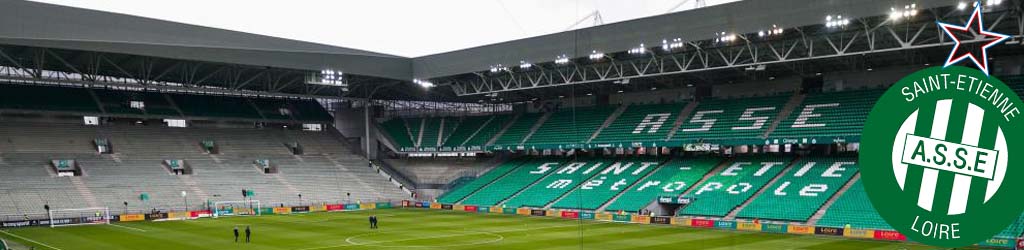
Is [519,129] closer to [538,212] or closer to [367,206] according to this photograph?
[367,206]

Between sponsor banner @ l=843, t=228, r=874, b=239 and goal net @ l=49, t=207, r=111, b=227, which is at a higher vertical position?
goal net @ l=49, t=207, r=111, b=227

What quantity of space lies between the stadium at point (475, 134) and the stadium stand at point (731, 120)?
0.17m

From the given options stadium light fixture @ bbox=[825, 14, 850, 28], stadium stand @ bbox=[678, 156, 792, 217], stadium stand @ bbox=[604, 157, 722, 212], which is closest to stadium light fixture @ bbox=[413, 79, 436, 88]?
stadium stand @ bbox=[604, 157, 722, 212]

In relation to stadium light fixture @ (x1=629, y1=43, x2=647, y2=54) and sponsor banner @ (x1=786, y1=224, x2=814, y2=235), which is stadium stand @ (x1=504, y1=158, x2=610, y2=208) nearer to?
stadium light fixture @ (x1=629, y1=43, x2=647, y2=54)

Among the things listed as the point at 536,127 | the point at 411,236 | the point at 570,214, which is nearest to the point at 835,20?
the point at 570,214

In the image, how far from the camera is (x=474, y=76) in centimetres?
5122

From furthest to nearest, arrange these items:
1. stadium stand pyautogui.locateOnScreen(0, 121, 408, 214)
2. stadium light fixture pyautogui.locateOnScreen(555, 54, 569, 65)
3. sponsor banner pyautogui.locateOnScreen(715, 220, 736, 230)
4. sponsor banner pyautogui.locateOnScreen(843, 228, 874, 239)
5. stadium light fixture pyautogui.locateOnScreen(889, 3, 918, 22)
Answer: stadium stand pyautogui.locateOnScreen(0, 121, 408, 214)
stadium light fixture pyautogui.locateOnScreen(555, 54, 569, 65)
sponsor banner pyautogui.locateOnScreen(715, 220, 736, 230)
sponsor banner pyautogui.locateOnScreen(843, 228, 874, 239)
stadium light fixture pyautogui.locateOnScreen(889, 3, 918, 22)

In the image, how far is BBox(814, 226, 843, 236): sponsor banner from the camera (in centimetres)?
3169

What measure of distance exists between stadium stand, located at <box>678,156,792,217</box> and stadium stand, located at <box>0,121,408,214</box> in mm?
26030

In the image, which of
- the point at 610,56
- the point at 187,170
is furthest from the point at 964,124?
the point at 187,170

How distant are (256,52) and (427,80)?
1303 centimetres

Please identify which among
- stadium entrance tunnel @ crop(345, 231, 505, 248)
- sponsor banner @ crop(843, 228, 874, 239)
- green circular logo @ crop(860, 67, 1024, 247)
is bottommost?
sponsor banner @ crop(843, 228, 874, 239)

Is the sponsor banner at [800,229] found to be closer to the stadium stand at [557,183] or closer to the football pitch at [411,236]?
the football pitch at [411,236]

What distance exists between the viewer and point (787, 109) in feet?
144
